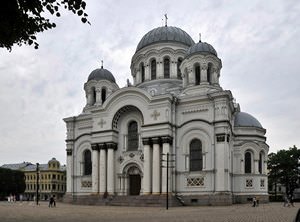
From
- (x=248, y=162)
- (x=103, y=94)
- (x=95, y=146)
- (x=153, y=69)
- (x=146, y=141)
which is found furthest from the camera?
(x=103, y=94)

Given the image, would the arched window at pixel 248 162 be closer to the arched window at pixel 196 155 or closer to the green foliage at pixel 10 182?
the arched window at pixel 196 155

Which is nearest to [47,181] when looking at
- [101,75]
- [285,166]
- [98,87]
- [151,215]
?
[98,87]

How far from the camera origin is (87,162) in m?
48.9

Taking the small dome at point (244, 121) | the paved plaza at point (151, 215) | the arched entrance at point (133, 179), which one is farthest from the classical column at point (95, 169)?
the small dome at point (244, 121)

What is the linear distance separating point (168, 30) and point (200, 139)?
18.5m

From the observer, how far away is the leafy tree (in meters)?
10.3

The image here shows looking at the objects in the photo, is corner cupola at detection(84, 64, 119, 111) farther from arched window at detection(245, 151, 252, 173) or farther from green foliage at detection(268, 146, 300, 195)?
green foliage at detection(268, 146, 300, 195)

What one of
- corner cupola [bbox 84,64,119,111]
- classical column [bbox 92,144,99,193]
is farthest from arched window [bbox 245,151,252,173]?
corner cupola [bbox 84,64,119,111]

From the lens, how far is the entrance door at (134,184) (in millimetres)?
43656

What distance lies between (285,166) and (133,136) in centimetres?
2591

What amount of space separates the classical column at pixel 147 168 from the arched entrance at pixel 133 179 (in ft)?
8.24

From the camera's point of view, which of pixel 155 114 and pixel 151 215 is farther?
pixel 155 114

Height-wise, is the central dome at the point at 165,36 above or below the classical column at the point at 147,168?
above

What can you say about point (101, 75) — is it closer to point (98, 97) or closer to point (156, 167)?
point (98, 97)
